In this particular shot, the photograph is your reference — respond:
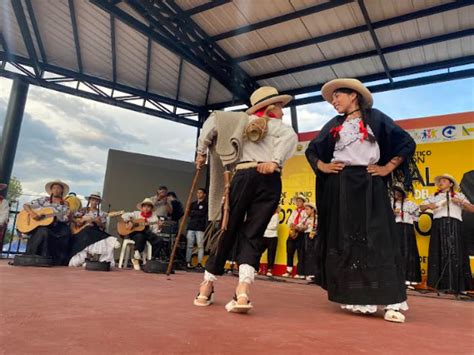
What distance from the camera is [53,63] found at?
948 centimetres

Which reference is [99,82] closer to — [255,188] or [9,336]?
[255,188]

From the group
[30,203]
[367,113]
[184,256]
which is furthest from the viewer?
[184,256]

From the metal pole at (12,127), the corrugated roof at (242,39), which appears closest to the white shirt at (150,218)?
the corrugated roof at (242,39)

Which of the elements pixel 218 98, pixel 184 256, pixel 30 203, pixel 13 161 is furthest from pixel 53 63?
pixel 184 256

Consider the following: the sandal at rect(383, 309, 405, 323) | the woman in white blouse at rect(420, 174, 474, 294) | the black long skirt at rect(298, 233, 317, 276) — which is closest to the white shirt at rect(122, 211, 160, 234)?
the black long skirt at rect(298, 233, 317, 276)

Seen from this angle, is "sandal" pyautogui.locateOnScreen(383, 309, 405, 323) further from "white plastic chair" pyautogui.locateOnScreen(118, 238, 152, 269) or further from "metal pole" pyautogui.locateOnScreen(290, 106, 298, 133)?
"metal pole" pyautogui.locateOnScreen(290, 106, 298, 133)

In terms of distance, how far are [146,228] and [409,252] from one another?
4.48m

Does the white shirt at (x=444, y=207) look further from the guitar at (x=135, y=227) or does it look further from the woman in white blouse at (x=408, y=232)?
the guitar at (x=135, y=227)

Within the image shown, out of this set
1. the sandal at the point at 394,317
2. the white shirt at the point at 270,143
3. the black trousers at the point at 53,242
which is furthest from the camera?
the black trousers at the point at 53,242

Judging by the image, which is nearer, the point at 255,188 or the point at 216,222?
the point at 255,188

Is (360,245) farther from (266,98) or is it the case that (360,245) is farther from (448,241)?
(448,241)

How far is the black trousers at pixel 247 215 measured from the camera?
8.00 ft

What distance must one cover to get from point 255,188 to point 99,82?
879 cm

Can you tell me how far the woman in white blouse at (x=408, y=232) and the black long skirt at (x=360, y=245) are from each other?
3554mm
